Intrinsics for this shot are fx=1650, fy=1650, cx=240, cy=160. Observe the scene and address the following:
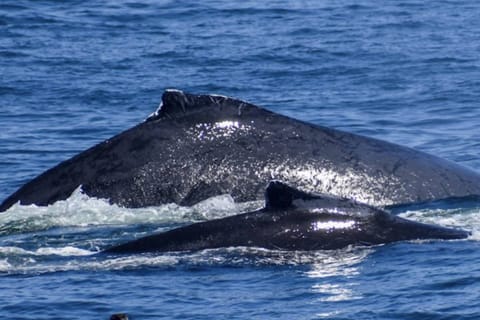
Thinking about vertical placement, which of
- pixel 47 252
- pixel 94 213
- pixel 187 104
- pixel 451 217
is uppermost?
pixel 187 104

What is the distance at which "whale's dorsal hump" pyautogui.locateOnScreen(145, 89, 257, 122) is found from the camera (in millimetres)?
15734

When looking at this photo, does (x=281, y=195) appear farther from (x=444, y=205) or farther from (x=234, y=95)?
(x=234, y=95)

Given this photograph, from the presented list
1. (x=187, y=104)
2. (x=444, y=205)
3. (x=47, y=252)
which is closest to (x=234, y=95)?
(x=187, y=104)

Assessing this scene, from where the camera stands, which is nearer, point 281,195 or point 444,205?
point 281,195

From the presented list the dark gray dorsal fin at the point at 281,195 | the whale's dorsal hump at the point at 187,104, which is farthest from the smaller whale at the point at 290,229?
the whale's dorsal hump at the point at 187,104

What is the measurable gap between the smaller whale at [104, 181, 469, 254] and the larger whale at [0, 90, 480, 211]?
1.76 meters

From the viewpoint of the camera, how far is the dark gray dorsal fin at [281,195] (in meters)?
13.5

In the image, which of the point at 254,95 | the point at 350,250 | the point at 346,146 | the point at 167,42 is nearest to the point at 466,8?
the point at 167,42

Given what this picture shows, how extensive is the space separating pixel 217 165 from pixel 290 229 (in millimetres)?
2302

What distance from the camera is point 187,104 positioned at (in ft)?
52.1

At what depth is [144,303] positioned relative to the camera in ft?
42.0

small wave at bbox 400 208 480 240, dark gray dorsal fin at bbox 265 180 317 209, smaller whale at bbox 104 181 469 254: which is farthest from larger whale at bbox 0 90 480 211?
dark gray dorsal fin at bbox 265 180 317 209

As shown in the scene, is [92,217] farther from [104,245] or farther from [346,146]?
[346,146]

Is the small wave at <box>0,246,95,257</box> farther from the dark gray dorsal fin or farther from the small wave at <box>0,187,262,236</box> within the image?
the dark gray dorsal fin
